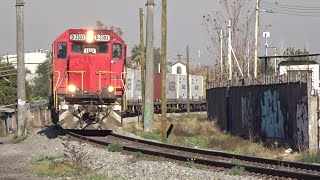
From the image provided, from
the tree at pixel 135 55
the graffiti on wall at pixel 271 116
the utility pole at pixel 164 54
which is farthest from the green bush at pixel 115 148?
the tree at pixel 135 55

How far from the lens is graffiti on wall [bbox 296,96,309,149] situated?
19639 mm

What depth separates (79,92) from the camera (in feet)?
72.1

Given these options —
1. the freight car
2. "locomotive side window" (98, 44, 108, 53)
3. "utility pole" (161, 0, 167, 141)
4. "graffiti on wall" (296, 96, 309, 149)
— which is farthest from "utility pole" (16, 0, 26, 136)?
the freight car

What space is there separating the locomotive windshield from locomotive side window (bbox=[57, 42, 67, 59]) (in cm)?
36

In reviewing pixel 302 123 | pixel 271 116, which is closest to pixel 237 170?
pixel 302 123

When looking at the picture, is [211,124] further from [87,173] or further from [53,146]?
[87,173]

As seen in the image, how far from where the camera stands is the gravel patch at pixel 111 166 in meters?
12.2

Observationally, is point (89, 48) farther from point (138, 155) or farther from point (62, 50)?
point (138, 155)

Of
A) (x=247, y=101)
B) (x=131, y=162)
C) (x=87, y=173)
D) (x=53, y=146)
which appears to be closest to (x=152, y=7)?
(x=247, y=101)

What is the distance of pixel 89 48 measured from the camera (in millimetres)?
22688

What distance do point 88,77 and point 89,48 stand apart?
1185 millimetres

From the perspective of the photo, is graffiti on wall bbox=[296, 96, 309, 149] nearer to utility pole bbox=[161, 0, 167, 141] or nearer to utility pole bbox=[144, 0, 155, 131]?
utility pole bbox=[161, 0, 167, 141]

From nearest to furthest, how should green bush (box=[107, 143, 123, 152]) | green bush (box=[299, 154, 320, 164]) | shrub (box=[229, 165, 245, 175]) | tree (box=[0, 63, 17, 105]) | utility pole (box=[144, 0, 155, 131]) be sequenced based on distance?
shrub (box=[229, 165, 245, 175]) < green bush (box=[299, 154, 320, 164]) < green bush (box=[107, 143, 123, 152]) < utility pole (box=[144, 0, 155, 131]) < tree (box=[0, 63, 17, 105])

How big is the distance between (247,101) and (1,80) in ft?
135
